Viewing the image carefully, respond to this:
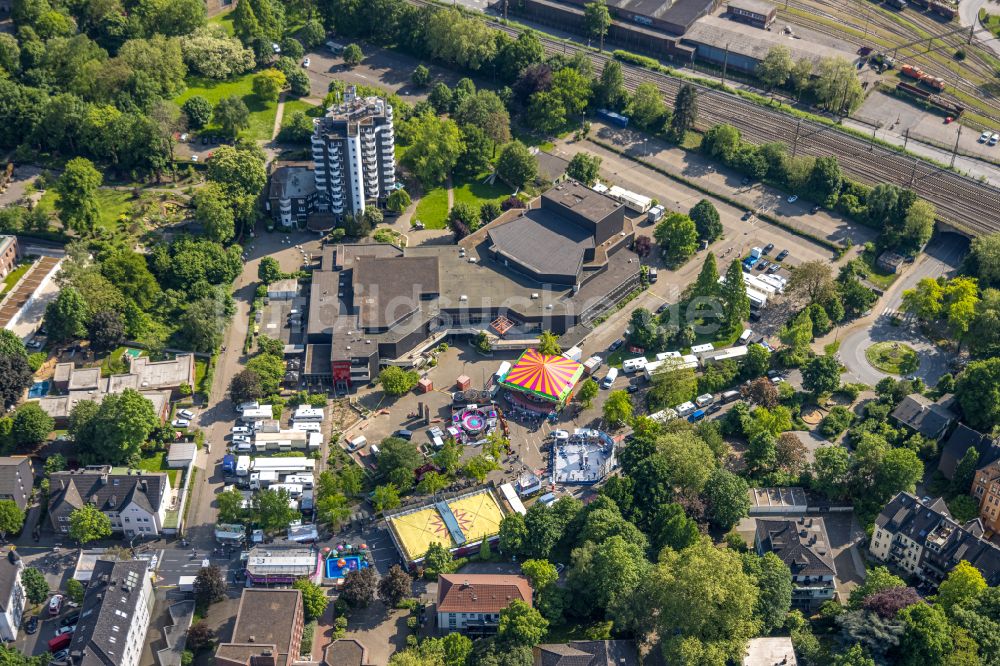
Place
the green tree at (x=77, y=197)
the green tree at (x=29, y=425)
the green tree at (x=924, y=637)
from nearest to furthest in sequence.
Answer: the green tree at (x=924, y=637) → the green tree at (x=29, y=425) → the green tree at (x=77, y=197)

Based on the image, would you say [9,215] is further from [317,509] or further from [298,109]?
[317,509]

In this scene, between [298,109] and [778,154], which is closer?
[778,154]

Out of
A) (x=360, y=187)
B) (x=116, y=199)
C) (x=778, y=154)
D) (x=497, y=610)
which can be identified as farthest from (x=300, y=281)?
(x=778, y=154)

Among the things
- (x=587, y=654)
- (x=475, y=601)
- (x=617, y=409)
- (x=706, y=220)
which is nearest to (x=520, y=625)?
(x=475, y=601)

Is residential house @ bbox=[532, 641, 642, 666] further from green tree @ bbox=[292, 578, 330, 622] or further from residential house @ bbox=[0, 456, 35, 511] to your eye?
residential house @ bbox=[0, 456, 35, 511]

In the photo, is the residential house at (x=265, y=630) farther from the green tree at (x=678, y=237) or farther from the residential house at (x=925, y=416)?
the green tree at (x=678, y=237)

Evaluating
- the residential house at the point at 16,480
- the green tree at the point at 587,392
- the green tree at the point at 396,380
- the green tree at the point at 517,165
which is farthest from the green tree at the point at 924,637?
the residential house at the point at 16,480
